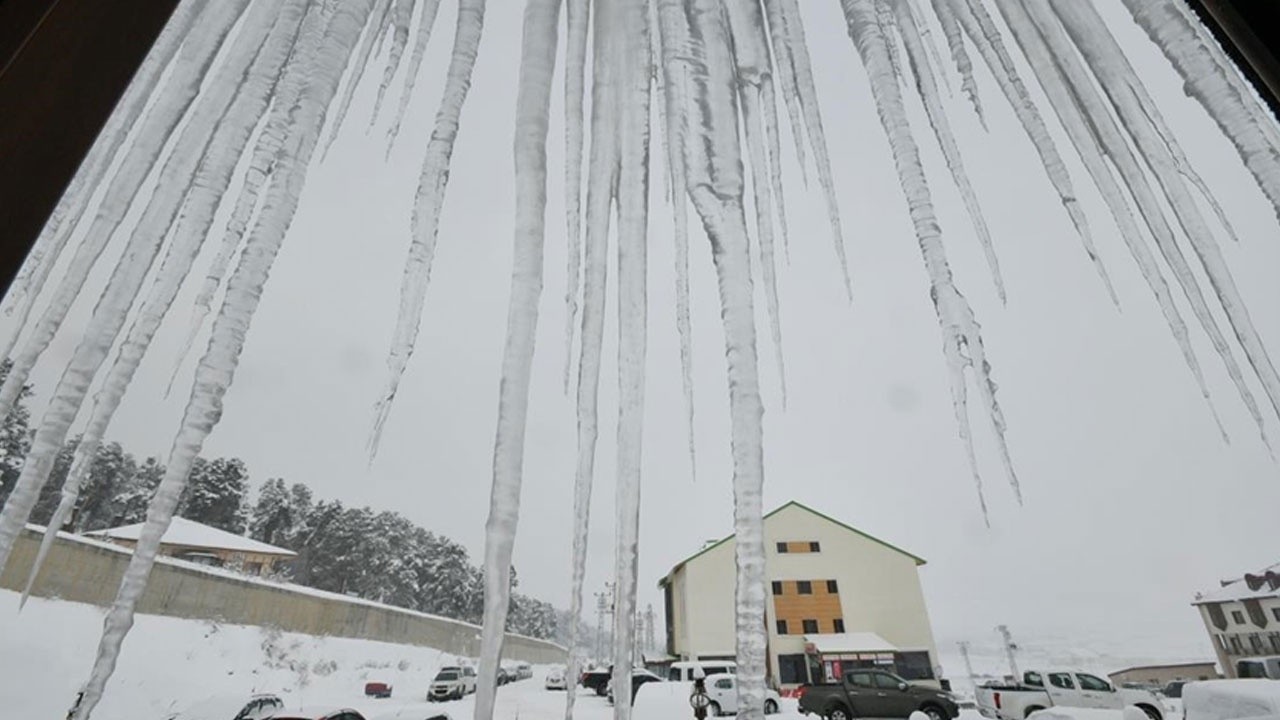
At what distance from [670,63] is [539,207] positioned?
0.52 m

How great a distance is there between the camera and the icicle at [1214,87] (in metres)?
0.89

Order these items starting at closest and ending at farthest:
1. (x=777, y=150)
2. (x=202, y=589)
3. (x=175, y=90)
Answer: (x=175, y=90) < (x=777, y=150) < (x=202, y=589)

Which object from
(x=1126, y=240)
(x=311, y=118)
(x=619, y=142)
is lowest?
(x=1126, y=240)

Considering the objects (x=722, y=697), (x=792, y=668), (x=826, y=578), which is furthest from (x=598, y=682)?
(x=826, y=578)

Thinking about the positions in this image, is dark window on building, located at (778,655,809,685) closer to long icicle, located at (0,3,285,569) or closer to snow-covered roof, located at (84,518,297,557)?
long icicle, located at (0,3,285,569)

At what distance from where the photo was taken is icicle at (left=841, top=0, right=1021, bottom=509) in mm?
1115

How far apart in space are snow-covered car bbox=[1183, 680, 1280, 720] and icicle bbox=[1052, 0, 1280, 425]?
12.6 feet

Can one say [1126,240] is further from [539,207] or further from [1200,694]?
[1200,694]

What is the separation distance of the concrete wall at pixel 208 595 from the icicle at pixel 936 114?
10509 millimetres

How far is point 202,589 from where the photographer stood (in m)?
16.5

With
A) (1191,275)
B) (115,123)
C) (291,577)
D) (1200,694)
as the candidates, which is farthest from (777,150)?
(291,577)

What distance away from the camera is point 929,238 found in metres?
1.25

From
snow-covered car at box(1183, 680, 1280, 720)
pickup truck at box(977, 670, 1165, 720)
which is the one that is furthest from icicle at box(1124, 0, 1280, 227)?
pickup truck at box(977, 670, 1165, 720)

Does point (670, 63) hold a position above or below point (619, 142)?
above
